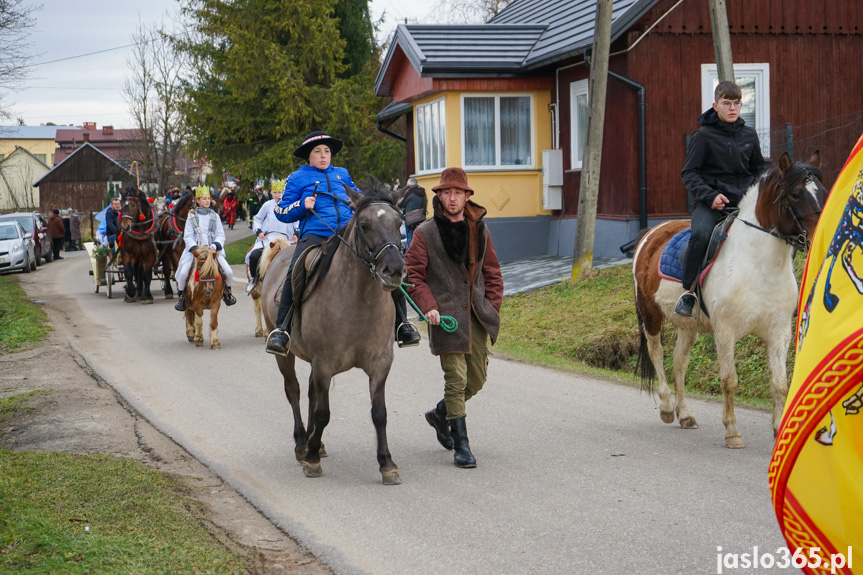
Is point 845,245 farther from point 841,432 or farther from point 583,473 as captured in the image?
point 583,473

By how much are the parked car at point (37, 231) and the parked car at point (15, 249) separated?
138cm

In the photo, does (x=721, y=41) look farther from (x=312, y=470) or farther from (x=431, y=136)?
(x=431, y=136)

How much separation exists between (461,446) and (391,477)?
2.32ft

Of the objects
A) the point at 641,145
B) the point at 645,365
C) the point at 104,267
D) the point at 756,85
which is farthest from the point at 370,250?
the point at 104,267

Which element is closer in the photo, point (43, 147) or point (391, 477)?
point (391, 477)

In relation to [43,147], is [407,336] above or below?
below

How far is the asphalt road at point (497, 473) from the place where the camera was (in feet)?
16.9

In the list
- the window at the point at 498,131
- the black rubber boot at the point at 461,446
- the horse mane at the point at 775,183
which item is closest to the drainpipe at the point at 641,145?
the window at the point at 498,131

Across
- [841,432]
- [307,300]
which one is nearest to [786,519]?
[841,432]

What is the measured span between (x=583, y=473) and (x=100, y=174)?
9349cm

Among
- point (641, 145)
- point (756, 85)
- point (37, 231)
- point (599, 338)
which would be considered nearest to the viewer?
point (599, 338)

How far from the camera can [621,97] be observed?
20828mm

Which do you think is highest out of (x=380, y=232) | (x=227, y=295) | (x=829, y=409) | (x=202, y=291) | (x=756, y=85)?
(x=756, y=85)

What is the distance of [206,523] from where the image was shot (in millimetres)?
5727
